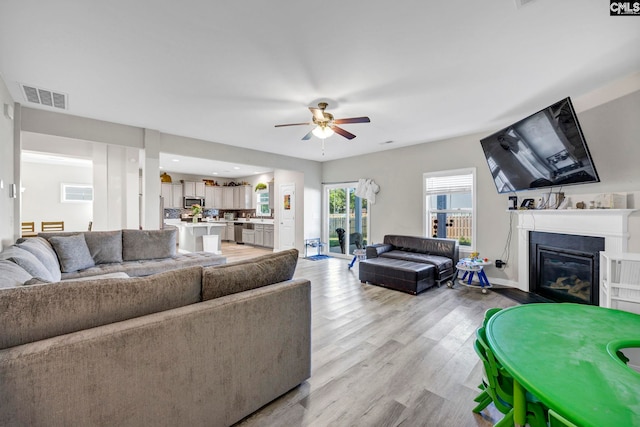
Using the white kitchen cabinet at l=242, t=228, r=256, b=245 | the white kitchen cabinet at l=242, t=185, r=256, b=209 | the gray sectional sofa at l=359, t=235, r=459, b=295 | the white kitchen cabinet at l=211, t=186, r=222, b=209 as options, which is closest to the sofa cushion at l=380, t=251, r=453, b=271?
the gray sectional sofa at l=359, t=235, r=459, b=295

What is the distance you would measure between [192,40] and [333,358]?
9.50ft

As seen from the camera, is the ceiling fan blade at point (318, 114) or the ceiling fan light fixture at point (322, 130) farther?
the ceiling fan light fixture at point (322, 130)

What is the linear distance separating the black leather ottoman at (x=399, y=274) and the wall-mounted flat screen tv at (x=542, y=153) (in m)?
1.80

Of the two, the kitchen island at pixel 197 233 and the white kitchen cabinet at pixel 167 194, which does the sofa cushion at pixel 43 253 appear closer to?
the kitchen island at pixel 197 233

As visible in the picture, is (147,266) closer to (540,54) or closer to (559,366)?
(559,366)

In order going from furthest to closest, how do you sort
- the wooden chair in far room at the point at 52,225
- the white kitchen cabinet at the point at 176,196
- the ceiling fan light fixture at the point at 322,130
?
the white kitchen cabinet at the point at 176,196 → the wooden chair in far room at the point at 52,225 → the ceiling fan light fixture at the point at 322,130

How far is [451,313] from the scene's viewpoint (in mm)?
3270

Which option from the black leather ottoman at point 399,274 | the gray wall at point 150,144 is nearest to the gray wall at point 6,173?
the gray wall at point 150,144

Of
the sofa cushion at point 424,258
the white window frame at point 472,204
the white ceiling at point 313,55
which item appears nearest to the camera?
the white ceiling at point 313,55

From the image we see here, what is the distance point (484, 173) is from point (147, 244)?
5672 millimetres

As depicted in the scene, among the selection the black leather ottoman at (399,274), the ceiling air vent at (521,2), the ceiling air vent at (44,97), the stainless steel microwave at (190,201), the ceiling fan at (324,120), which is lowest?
the black leather ottoman at (399,274)

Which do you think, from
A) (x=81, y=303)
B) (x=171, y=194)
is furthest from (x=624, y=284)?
(x=171, y=194)

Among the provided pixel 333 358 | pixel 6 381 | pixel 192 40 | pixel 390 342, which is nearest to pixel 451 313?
pixel 390 342

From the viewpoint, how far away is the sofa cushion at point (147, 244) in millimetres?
3999
